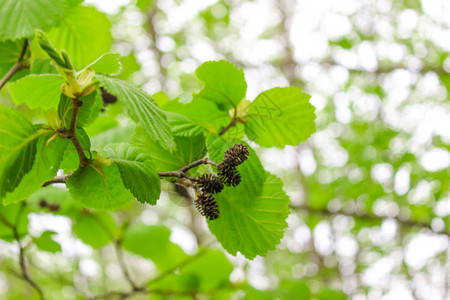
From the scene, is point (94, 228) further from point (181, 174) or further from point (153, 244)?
point (181, 174)

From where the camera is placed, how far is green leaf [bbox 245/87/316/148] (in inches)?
27.5

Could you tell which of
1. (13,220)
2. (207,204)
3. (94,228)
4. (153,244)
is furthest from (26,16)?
(153,244)

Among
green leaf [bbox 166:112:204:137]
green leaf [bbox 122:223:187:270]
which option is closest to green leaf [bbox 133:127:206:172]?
green leaf [bbox 166:112:204:137]

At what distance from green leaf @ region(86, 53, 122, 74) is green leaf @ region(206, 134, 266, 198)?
18cm

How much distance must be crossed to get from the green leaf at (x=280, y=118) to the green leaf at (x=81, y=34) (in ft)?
1.54

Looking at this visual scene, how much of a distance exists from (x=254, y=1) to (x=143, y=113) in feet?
15.1

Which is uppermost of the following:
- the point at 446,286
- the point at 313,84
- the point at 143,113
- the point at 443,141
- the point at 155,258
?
the point at 143,113

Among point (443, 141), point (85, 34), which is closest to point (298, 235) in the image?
point (443, 141)

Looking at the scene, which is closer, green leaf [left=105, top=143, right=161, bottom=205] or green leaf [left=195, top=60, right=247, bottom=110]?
green leaf [left=105, top=143, right=161, bottom=205]

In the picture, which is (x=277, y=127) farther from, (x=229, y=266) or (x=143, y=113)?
(x=229, y=266)

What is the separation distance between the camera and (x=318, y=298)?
2.04 metres

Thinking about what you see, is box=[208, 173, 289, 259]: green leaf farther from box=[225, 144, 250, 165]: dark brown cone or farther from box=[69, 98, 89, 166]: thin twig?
box=[69, 98, 89, 166]: thin twig

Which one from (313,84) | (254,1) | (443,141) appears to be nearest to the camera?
(443,141)

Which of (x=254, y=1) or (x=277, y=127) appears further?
(x=254, y=1)
